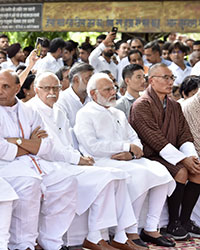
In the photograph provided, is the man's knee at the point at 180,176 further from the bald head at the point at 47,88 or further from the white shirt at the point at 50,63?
the white shirt at the point at 50,63

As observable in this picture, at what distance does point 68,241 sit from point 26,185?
0.99 m

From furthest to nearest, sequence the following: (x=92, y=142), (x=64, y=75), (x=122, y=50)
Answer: (x=122, y=50) → (x=64, y=75) → (x=92, y=142)

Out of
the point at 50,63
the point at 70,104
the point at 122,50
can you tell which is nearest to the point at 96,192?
the point at 70,104

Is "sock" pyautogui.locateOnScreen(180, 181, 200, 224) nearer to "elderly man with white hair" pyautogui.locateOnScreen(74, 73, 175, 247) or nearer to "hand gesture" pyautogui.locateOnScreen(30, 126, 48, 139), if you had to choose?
"elderly man with white hair" pyautogui.locateOnScreen(74, 73, 175, 247)

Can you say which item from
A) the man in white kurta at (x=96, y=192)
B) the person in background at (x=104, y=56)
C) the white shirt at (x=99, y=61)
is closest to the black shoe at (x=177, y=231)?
the man in white kurta at (x=96, y=192)

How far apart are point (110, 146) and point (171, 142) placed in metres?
0.92

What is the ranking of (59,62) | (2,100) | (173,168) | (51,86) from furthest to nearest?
(59,62), (173,168), (51,86), (2,100)

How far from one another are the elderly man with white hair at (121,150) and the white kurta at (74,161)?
21 centimetres

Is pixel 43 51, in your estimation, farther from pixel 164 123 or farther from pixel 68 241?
pixel 68 241

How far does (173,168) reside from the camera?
22.6ft

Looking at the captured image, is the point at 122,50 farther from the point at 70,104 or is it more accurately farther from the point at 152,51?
the point at 70,104

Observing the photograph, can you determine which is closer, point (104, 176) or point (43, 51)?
point (104, 176)

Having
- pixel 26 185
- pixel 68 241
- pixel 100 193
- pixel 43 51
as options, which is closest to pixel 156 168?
pixel 100 193

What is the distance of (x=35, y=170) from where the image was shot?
5691 millimetres
